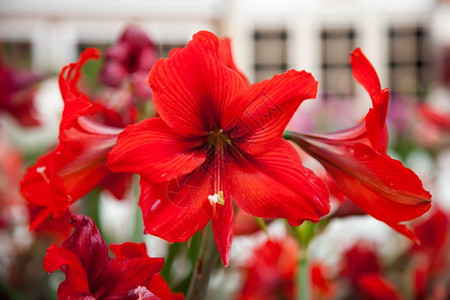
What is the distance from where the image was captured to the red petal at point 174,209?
211mm

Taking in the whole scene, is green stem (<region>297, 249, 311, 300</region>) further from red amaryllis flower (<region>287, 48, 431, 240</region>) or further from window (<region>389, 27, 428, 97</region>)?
window (<region>389, 27, 428, 97</region>)

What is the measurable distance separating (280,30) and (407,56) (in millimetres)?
1372

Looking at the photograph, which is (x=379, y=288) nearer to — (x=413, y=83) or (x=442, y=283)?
(x=442, y=283)

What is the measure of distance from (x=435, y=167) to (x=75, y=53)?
16.1 feet

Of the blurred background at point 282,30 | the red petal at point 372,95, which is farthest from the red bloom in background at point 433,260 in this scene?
the blurred background at point 282,30

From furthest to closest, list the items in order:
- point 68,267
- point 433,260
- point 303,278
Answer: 1. point 433,260
2. point 303,278
3. point 68,267

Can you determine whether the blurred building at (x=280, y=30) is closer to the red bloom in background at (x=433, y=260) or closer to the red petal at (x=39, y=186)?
the red bloom in background at (x=433, y=260)

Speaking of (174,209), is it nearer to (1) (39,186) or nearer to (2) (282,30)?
(1) (39,186)

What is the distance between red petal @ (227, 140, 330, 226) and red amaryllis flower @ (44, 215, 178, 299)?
0.15 ft

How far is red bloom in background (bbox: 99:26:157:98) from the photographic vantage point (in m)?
0.47

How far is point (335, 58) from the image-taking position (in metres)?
5.50

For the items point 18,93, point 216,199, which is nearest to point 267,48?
point 18,93

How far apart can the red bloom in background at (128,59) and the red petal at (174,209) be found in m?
0.26

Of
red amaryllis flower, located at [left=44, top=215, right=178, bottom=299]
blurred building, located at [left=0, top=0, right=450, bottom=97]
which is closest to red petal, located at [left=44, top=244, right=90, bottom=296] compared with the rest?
red amaryllis flower, located at [left=44, top=215, right=178, bottom=299]
